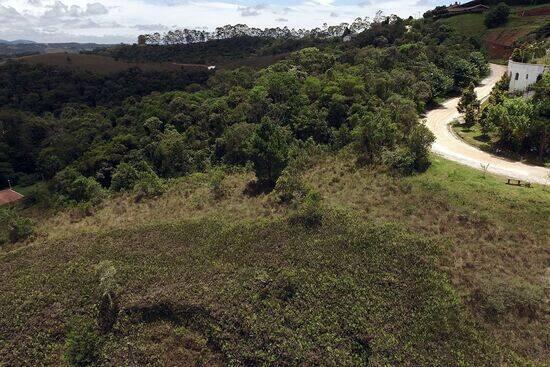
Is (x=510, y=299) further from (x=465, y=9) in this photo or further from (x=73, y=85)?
(x=73, y=85)

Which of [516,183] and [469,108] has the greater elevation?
[469,108]

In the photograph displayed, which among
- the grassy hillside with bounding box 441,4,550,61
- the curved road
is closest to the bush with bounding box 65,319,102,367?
the curved road

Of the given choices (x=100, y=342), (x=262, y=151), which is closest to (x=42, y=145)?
(x=262, y=151)

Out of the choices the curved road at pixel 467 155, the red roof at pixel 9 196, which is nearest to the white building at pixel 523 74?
the curved road at pixel 467 155

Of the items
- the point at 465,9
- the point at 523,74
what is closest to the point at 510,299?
the point at 523,74

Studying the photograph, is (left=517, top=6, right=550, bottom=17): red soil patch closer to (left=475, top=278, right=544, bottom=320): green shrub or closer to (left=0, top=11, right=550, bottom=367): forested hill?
(left=0, top=11, right=550, bottom=367): forested hill

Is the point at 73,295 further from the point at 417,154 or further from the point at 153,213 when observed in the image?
the point at 417,154
